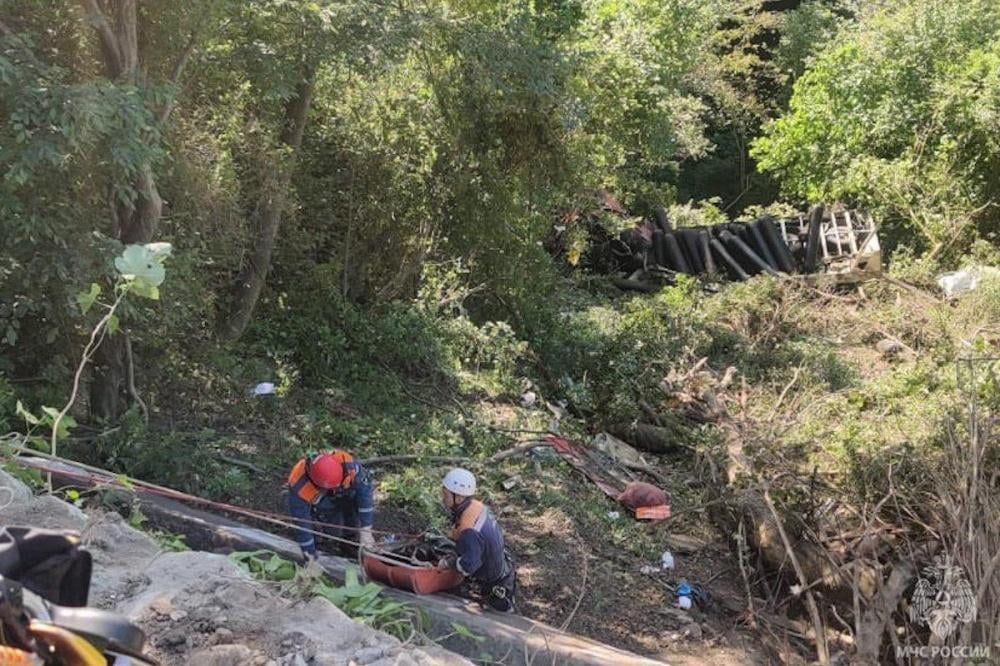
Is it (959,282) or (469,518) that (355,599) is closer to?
(469,518)

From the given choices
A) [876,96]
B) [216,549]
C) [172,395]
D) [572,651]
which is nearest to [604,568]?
[572,651]

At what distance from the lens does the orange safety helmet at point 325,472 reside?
5.23 metres

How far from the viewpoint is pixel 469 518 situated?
5051 millimetres

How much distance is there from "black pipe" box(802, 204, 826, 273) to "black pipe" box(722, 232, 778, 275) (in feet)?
2.56

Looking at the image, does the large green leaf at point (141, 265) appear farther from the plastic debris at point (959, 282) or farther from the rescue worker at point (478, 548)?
the plastic debris at point (959, 282)

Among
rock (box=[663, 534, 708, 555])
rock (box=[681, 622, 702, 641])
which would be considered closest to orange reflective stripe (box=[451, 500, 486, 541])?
rock (box=[681, 622, 702, 641])

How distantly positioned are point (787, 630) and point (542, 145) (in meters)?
6.50

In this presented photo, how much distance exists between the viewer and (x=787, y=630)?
5.94 metres

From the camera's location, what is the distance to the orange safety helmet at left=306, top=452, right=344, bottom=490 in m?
5.23

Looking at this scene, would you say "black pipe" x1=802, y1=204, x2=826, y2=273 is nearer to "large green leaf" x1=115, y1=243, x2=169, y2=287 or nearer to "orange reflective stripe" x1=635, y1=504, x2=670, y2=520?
"orange reflective stripe" x1=635, y1=504, x2=670, y2=520

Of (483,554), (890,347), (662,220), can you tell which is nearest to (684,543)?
(483,554)

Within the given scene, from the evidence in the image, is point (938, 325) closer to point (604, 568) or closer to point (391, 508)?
point (604, 568)

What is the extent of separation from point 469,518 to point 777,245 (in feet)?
37.6

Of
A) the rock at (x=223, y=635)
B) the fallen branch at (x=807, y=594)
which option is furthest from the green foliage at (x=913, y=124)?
the rock at (x=223, y=635)
